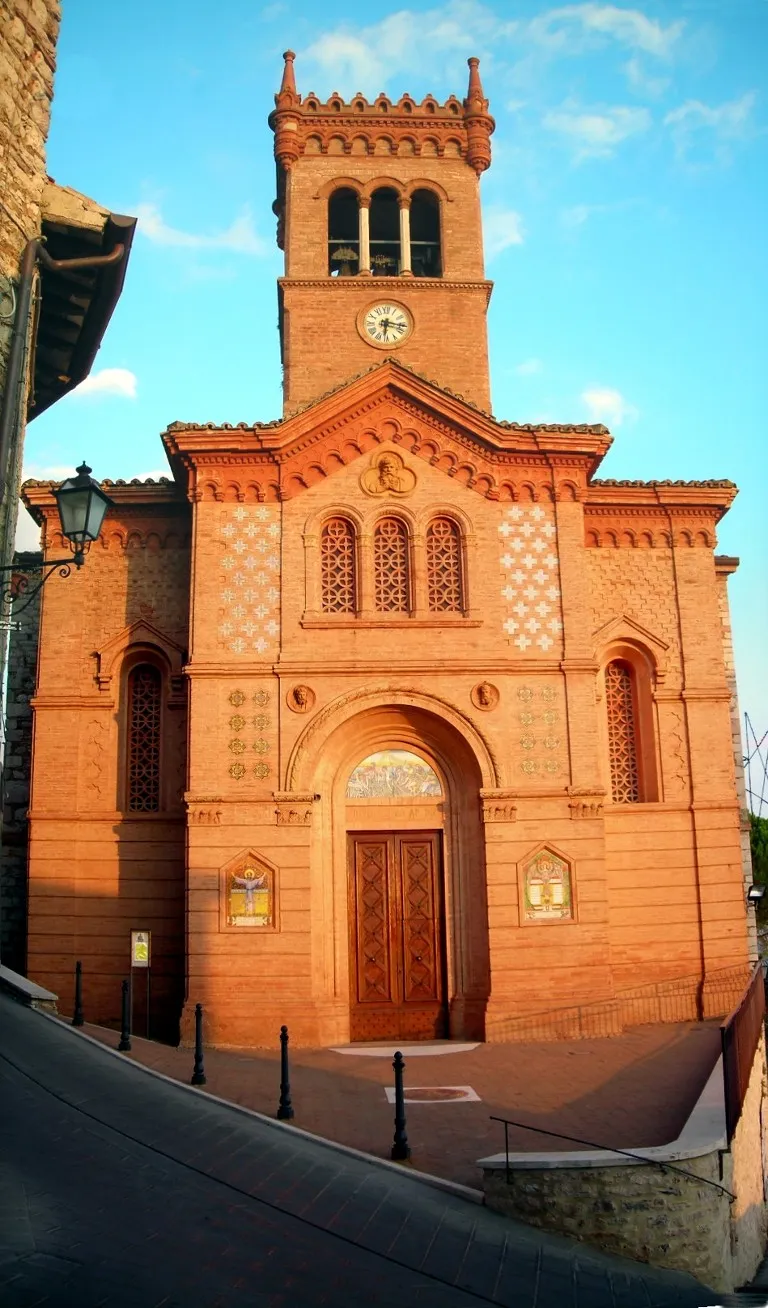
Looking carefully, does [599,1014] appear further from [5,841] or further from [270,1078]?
[5,841]

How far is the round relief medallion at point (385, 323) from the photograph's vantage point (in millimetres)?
24156

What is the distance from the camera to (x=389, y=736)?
20.2m

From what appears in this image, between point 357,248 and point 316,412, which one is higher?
point 357,248

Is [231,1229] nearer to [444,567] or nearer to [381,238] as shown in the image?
[444,567]

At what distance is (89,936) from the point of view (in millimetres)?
20031

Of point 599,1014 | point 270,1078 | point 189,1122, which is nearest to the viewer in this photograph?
point 189,1122

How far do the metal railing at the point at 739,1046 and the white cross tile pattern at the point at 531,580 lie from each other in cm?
675

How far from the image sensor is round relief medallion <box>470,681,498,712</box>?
773 inches

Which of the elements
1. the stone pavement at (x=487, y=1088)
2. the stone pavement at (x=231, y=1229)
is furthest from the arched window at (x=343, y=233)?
the stone pavement at (x=231, y=1229)

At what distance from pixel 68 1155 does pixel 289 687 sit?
11.0 m

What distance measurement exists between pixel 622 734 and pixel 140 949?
991cm

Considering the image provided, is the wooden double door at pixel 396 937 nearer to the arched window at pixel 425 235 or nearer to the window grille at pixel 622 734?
the window grille at pixel 622 734

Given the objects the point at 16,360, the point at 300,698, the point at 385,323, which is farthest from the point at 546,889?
the point at 16,360

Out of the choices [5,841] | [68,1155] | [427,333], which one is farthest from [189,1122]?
[427,333]
